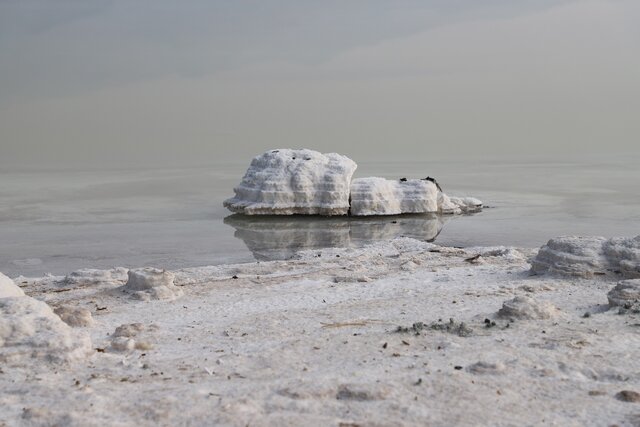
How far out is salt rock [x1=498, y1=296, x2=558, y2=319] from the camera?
17.4 ft

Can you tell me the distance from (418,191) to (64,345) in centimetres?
1163

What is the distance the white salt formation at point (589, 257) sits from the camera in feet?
22.8

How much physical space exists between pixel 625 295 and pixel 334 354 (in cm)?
269

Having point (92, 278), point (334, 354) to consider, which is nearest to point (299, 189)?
point (92, 278)

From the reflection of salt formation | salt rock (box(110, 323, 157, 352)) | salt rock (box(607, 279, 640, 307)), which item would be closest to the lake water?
the reflection of salt formation

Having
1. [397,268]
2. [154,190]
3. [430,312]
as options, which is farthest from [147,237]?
[154,190]

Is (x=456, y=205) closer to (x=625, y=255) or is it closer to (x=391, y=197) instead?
(x=391, y=197)

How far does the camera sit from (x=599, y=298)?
614 centimetres

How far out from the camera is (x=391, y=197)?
49.9 feet

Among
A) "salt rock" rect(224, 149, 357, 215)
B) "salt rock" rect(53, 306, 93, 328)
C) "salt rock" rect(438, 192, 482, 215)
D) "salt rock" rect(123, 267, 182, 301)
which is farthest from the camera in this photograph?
"salt rock" rect(438, 192, 482, 215)

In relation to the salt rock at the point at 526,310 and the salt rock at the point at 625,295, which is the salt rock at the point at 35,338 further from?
the salt rock at the point at 625,295

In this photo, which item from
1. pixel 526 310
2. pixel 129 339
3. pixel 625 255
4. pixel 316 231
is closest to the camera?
pixel 129 339

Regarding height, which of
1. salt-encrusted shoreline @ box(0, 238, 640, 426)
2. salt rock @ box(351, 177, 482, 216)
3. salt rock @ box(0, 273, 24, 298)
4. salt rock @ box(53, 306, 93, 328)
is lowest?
salt-encrusted shoreline @ box(0, 238, 640, 426)

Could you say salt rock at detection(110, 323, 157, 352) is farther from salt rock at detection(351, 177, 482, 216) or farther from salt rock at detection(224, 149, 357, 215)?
salt rock at detection(351, 177, 482, 216)
